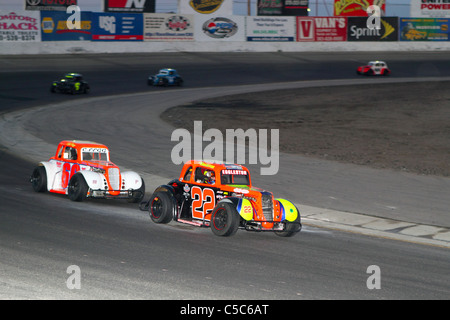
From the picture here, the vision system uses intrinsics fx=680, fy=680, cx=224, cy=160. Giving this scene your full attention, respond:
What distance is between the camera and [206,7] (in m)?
67.8

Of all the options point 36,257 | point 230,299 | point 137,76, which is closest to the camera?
point 230,299

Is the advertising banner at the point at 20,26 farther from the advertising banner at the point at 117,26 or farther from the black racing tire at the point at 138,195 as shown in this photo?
the black racing tire at the point at 138,195

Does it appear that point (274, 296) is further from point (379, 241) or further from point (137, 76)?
point (137, 76)

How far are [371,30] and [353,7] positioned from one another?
19.2ft

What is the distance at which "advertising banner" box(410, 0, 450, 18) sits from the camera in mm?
76812

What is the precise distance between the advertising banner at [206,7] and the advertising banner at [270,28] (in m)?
3.03

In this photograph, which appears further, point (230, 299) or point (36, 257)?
point (36, 257)

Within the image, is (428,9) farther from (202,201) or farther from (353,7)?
(202,201)

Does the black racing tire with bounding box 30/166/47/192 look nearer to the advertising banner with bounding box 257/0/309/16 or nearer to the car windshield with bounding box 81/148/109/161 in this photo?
the car windshield with bounding box 81/148/109/161

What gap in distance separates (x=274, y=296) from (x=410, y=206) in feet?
28.0

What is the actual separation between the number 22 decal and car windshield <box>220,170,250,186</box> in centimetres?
39

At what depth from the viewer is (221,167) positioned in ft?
45.8

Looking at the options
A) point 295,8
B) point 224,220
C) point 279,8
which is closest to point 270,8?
point 279,8
